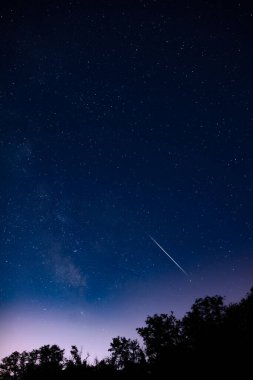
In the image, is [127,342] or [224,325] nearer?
[224,325]

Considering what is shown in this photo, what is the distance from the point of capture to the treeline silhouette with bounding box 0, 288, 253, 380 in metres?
33.2

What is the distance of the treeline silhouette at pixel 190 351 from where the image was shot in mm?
33219

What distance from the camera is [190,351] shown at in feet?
127

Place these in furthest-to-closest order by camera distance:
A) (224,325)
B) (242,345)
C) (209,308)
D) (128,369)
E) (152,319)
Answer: (152,319) → (209,308) → (224,325) → (128,369) → (242,345)

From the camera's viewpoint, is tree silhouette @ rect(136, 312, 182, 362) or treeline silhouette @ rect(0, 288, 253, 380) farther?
tree silhouette @ rect(136, 312, 182, 362)

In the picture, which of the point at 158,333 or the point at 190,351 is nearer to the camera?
the point at 190,351

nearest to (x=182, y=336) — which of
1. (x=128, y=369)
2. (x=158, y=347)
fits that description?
(x=158, y=347)

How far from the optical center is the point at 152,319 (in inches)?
2265

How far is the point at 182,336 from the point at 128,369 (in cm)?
1782

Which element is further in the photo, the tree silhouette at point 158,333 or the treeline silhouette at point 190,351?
Answer: the tree silhouette at point 158,333

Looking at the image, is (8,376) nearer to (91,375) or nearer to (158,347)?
(158,347)

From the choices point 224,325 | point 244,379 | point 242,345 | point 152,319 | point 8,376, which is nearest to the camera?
point 244,379

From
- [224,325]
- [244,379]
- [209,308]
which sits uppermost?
[209,308]

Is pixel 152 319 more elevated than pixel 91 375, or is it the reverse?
pixel 152 319
